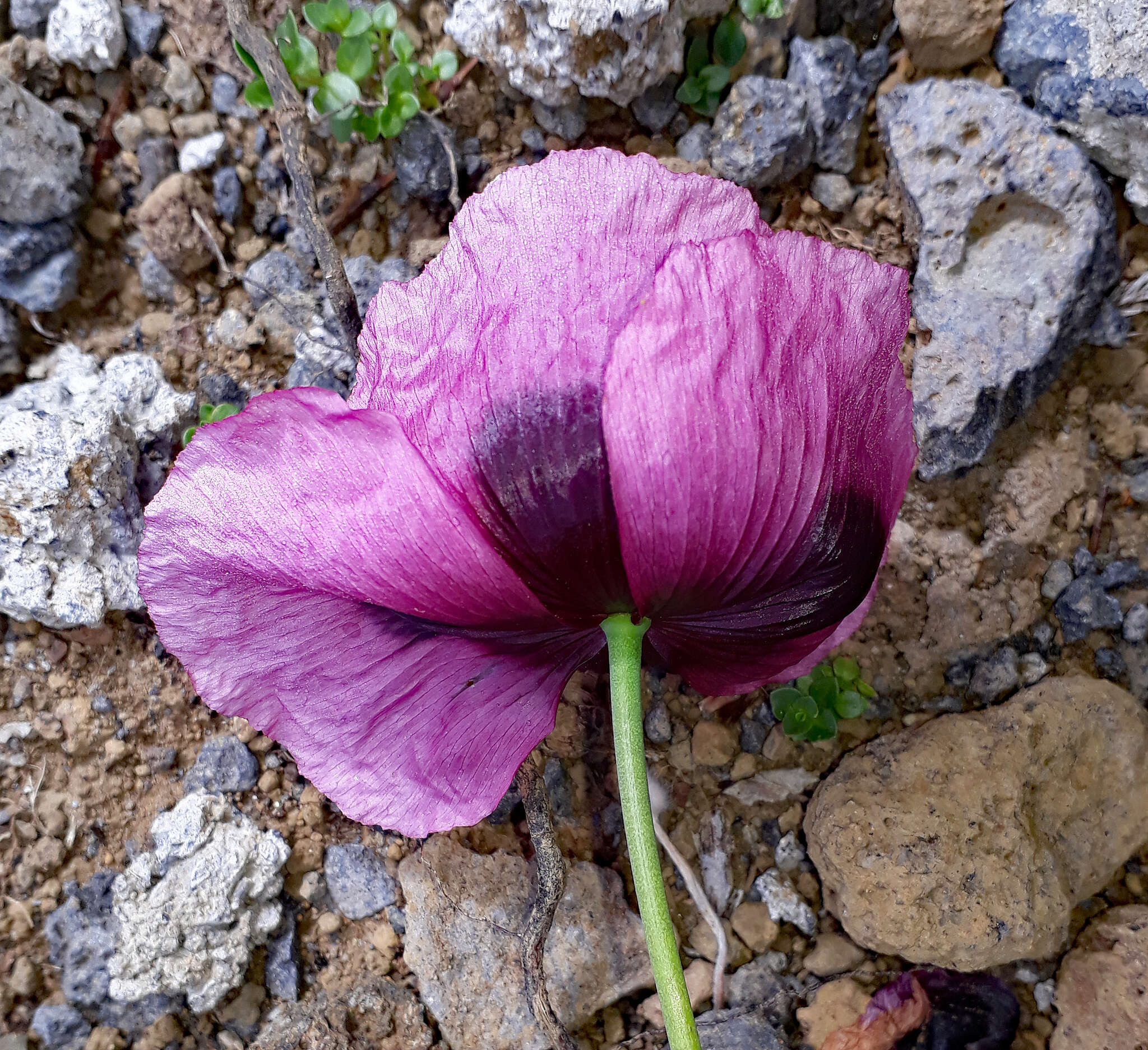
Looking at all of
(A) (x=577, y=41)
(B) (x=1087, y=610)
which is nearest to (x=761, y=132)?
(A) (x=577, y=41)

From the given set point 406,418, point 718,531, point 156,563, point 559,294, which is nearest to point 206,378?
point 156,563

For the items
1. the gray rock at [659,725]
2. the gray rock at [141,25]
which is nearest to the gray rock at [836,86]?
the gray rock at [659,725]

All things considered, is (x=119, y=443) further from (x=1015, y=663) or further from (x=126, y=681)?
(x=1015, y=663)

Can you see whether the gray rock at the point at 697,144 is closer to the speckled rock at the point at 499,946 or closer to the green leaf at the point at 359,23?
the green leaf at the point at 359,23

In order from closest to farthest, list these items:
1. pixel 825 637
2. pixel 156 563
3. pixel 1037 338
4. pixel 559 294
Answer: pixel 559 294 < pixel 156 563 < pixel 825 637 < pixel 1037 338

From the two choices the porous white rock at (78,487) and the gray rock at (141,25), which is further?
the gray rock at (141,25)

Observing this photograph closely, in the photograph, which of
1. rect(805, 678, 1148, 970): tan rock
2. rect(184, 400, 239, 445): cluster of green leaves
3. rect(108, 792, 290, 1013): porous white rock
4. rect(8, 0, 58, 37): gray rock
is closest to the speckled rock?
rect(108, 792, 290, 1013): porous white rock
